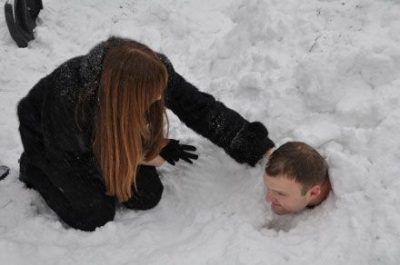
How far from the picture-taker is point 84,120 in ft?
8.20

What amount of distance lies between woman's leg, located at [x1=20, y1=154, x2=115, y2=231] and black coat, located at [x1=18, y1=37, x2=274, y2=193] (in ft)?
0.28

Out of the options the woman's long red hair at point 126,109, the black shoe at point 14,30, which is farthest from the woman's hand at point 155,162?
the black shoe at point 14,30

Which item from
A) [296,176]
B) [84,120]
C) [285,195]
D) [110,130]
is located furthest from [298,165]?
[84,120]

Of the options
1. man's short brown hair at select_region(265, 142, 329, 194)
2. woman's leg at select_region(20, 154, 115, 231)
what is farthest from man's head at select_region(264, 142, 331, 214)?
woman's leg at select_region(20, 154, 115, 231)

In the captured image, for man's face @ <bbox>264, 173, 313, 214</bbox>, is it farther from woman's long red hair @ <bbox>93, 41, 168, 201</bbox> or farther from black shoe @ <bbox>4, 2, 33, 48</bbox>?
black shoe @ <bbox>4, 2, 33, 48</bbox>

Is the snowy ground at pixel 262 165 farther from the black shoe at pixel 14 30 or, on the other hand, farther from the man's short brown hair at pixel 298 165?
the black shoe at pixel 14 30

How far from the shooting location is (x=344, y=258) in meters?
2.47

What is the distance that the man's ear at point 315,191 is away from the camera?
8.84ft

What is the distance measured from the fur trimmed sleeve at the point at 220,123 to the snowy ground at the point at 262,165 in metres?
0.21

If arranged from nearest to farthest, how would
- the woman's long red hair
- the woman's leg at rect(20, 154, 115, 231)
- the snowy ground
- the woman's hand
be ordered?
the woman's long red hair → the snowy ground → the woman's leg at rect(20, 154, 115, 231) → the woman's hand

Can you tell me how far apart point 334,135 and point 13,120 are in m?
2.74

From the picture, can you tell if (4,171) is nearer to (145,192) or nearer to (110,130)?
(145,192)

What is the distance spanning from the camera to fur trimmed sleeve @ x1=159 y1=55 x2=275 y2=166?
9.68 ft

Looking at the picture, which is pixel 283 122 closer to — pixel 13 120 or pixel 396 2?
pixel 396 2
